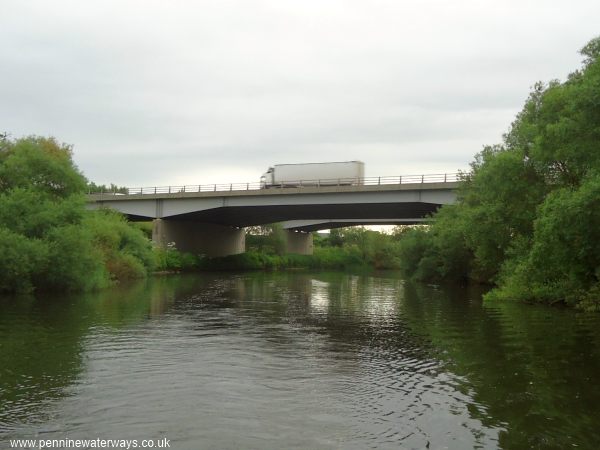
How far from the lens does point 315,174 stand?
67375mm

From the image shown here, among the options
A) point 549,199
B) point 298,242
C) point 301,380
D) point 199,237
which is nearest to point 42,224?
point 301,380

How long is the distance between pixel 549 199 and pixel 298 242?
276 ft

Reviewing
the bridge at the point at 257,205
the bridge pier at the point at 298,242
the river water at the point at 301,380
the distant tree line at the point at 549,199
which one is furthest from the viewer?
the bridge pier at the point at 298,242

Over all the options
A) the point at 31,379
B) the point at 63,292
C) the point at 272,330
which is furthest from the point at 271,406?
the point at 63,292

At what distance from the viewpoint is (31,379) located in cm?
1325

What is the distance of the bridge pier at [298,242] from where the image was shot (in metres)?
106

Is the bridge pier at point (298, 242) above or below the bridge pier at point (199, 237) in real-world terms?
below

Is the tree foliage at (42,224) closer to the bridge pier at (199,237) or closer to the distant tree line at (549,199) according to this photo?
the distant tree line at (549,199)

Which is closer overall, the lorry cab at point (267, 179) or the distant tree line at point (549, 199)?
the distant tree line at point (549, 199)

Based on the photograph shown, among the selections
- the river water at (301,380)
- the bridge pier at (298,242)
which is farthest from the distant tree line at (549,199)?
the bridge pier at (298,242)

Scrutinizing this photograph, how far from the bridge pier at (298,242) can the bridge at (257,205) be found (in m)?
20.1

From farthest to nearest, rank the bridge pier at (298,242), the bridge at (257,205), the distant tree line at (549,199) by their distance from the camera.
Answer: the bridge pier at (298,242)
the bridge at (257,205)
the distant tree line at (549,199)

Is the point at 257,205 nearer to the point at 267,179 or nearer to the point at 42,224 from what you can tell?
the point at 267,179

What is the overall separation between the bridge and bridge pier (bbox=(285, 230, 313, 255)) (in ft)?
65.9
